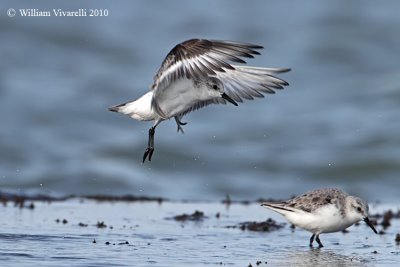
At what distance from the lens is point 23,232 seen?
914 centimetres

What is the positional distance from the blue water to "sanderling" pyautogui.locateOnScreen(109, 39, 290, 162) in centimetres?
442

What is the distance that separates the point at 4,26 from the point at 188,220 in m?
11.2

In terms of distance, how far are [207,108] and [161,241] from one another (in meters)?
8.75

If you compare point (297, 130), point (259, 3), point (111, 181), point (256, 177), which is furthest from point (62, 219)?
point (259, 3)

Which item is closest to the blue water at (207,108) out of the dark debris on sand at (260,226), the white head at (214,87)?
the dark debris on sand at (260,226)

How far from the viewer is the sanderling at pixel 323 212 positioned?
9.38m

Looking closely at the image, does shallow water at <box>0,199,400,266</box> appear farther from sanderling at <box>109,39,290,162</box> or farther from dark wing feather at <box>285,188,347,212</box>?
sanderling at <box>109,39,290,162</box>

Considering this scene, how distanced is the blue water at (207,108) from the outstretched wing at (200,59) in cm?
533

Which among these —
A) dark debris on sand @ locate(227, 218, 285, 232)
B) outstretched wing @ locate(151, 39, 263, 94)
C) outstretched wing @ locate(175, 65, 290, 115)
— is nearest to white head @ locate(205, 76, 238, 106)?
outstretched wing @ locate(151, 39, 263, 94)

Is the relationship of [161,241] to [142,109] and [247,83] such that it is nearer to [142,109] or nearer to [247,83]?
[142,109]

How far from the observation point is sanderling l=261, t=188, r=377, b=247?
30.8ft

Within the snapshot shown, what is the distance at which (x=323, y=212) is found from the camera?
945 centimetres

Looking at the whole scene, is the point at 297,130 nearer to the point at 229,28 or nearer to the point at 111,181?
the point at 111,181

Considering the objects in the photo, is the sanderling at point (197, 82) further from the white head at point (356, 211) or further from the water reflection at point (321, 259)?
the water reflection at point (321, 259)
